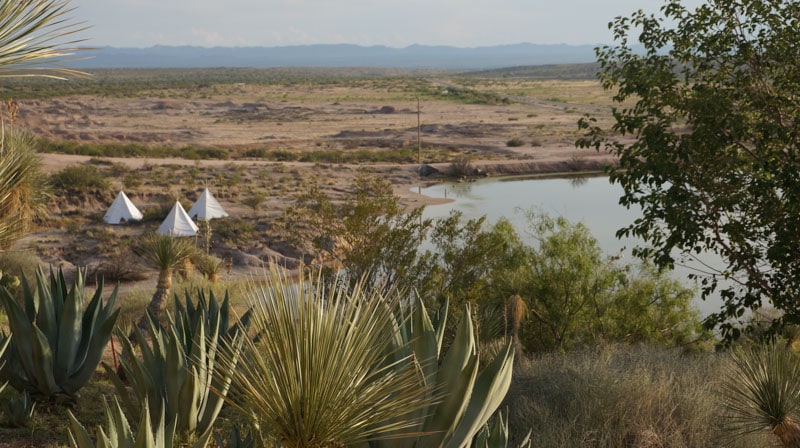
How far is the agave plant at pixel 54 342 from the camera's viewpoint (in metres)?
5.95

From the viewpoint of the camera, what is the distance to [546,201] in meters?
34.7

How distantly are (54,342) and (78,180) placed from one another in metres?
25.9

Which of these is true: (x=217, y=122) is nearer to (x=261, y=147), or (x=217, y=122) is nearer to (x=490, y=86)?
(x=261, y=147)

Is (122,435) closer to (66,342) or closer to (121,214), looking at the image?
(66,342)

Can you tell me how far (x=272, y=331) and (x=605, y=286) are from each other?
452 inches

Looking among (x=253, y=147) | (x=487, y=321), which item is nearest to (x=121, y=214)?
(x=487, y=321)

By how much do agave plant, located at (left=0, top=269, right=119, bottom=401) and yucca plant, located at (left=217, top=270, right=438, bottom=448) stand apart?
3.43 metres

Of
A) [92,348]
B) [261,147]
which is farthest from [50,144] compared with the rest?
[92,348]

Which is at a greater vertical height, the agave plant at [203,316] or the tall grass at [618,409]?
the agave plant at [203,316]

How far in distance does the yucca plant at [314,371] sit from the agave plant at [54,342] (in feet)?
11.2

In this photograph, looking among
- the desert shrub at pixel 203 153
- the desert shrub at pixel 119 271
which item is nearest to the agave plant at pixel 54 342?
the desert shrub at pixel 119 271

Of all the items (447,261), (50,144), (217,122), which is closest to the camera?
(447,261)

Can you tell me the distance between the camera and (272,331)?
9.70 ft

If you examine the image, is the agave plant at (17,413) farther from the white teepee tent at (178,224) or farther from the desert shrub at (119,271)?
the white teepee tent at (178,224)
